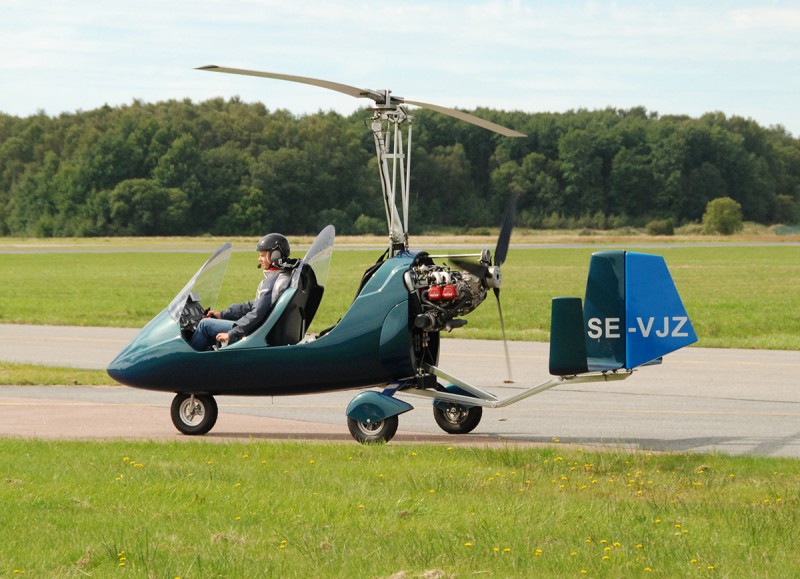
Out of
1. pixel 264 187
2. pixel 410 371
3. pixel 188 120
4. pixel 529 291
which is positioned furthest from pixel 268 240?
pixel 188 120

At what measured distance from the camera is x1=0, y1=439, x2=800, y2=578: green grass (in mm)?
5988

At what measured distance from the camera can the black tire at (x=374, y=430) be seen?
10.4 meters

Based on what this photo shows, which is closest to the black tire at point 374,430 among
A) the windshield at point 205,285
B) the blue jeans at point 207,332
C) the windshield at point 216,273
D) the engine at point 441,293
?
the engine at point 441,293

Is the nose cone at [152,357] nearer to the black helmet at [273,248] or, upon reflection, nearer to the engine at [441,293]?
the black helmet at [273,248]

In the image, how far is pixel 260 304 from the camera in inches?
429

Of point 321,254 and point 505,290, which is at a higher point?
point 321,254

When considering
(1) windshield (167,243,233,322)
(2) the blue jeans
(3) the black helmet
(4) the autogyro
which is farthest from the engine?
(1) windshield (167,243,233,322)

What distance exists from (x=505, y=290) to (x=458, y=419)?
26.5 m

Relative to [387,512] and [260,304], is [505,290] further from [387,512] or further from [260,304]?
[387,512]

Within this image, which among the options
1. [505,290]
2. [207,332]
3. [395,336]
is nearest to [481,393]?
[395,336]

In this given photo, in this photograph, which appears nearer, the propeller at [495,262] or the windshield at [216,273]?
the propeller at [495,262]

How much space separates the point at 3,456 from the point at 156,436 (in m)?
1.95

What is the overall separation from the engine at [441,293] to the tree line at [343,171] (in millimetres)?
105887

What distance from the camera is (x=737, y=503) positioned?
754 cm
